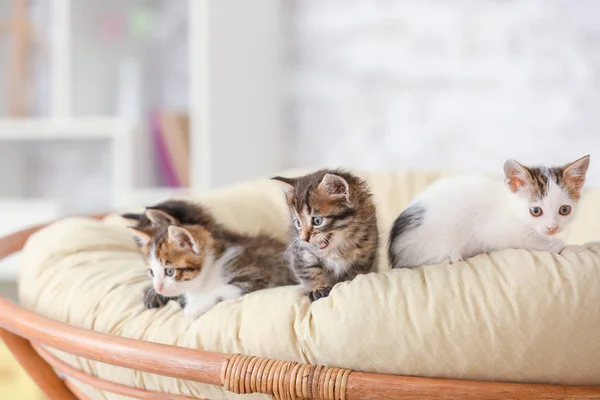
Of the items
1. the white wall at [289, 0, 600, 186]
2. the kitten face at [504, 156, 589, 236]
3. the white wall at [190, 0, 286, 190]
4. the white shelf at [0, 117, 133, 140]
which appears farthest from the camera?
the white shelf at [0, 117, 133, 140]

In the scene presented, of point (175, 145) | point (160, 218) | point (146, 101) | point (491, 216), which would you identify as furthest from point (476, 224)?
point (146, 101)

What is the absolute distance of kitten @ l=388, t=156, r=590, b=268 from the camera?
109 centimetres

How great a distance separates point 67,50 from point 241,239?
1692 millimetres

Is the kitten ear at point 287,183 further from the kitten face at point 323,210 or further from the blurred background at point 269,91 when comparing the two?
the blurred background at point 269,91

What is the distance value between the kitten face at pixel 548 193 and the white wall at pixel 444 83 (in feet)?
4.44

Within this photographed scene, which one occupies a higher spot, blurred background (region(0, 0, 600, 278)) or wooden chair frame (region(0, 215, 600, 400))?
blurred background (region(0, 0, 600, 278))

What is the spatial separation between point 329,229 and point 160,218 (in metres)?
0.34

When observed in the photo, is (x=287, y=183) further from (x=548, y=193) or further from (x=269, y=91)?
(x=269, y=91)

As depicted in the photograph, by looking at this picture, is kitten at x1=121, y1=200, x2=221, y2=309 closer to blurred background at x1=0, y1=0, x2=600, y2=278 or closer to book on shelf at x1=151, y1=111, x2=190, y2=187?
blurred background at x1=0, y1=0, x2=600, y2=278

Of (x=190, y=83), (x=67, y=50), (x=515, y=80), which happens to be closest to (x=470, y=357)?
(x=515, y=80)

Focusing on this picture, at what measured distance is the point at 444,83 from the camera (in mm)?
2641

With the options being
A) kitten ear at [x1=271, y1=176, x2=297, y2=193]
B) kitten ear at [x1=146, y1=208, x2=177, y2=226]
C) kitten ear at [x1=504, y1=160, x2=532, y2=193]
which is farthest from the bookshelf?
kitten ear at [x1=504, y1=160, x2=532, y2=193]

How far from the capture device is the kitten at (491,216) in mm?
1089

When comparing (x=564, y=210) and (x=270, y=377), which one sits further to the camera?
(x=564, y=210)
